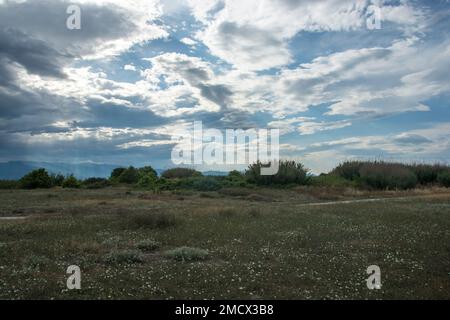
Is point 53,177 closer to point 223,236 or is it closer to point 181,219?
point 181,219

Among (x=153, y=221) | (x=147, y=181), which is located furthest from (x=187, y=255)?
(x=147, y=181)

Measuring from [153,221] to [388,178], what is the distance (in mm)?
40525

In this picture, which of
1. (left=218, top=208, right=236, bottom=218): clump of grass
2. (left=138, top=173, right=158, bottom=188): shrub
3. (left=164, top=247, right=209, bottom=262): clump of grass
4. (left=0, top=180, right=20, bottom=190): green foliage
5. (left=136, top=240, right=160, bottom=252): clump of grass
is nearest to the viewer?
(left=164, top=247, right=209, bottom=262): clump of grass

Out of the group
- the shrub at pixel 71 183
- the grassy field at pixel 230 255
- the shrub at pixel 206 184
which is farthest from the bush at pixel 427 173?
the shrub at pixel 71 183

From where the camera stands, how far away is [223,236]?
56.2 ft

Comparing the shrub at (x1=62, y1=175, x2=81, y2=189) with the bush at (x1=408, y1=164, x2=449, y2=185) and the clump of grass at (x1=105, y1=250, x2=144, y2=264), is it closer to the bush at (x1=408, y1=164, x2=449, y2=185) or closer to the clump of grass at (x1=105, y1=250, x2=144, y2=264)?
the clump of grass at (x1=105, y1=250, x2=144, y2=264)

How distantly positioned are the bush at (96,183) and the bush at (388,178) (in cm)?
3419

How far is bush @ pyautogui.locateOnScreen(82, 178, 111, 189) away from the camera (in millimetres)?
54719

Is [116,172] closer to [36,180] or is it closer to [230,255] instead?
[36,180]

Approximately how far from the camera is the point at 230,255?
1365 cm

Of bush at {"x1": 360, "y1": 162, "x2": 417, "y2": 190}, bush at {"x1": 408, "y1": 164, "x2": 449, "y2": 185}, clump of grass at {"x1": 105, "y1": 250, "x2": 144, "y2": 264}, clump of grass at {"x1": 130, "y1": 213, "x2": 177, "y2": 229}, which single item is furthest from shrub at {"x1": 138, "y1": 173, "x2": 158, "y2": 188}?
clump of grass at {"x1": 105, "y1": 250, "x2": 144, "y2": 264}

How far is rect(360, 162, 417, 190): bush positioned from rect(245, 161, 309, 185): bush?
25.6 feet

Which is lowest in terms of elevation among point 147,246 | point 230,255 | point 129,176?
point 230,255
